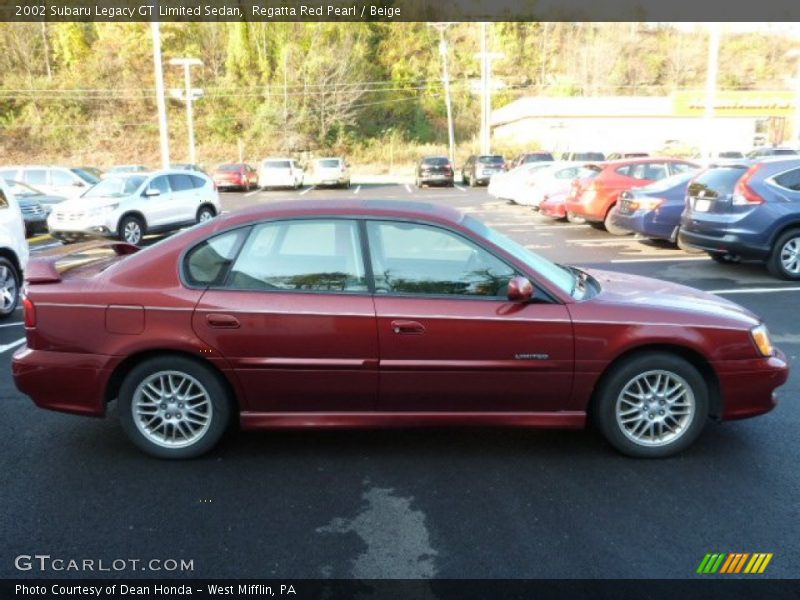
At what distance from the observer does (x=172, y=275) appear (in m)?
4.15

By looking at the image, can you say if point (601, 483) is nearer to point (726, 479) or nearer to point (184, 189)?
point (726, 479)

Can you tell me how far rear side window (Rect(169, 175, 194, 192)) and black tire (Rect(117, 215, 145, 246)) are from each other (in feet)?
4.98

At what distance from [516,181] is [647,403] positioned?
1816 cm

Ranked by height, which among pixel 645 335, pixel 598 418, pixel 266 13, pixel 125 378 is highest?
pixel 266 13

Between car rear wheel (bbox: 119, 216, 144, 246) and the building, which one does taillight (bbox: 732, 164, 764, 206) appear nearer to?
car rear wheel (bbox: 119, 216, 144, 246)

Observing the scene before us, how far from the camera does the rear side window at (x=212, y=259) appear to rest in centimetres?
416

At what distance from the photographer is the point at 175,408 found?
4172 millimetres

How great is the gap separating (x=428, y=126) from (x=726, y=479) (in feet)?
227

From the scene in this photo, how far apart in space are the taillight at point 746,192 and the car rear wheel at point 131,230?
1124cm

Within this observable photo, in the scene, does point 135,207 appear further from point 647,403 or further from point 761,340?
point 761,340

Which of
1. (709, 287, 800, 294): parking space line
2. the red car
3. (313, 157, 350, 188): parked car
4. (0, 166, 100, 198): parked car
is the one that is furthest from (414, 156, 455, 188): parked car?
(709, 287, 800, 294): parking space line

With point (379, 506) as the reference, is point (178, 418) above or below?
above
